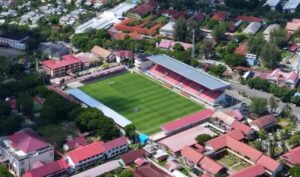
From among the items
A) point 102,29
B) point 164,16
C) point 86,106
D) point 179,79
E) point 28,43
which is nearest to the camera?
point 86,106

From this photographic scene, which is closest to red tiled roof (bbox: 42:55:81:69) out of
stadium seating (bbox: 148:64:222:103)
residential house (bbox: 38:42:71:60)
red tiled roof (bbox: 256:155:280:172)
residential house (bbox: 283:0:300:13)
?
residential house (bbox: 38:42:71:60)

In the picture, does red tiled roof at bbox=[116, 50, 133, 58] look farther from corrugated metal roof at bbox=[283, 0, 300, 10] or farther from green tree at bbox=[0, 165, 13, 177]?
corrugated metal roof at bbox=[283, 0, 300, 10]

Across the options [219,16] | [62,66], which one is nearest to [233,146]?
[62,66]

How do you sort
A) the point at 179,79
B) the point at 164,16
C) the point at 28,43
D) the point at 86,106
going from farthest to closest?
the point at 164,16 < the point at 28,43 < the point at 179,79 < the point at 86,106

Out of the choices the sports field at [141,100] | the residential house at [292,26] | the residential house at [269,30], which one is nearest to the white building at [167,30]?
the residential house at [269,30]

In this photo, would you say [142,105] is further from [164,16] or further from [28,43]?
[164,16]

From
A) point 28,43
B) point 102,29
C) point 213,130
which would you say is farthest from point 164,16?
point 213,130
